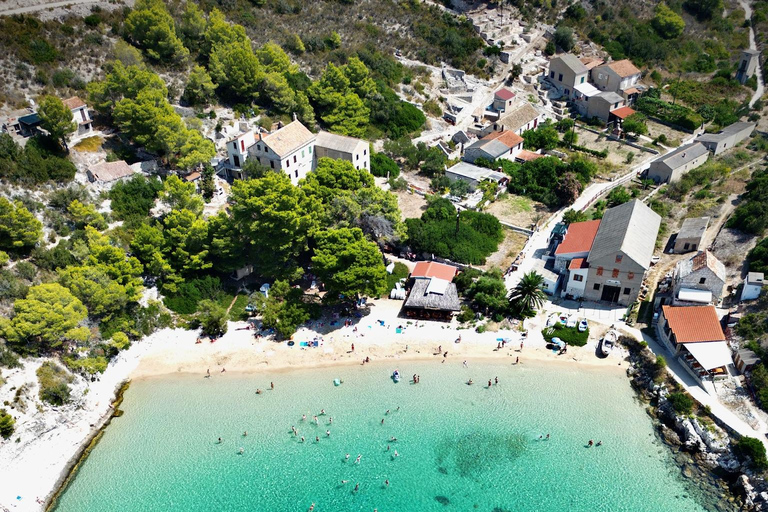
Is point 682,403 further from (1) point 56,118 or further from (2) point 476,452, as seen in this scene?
(1) point 56,118

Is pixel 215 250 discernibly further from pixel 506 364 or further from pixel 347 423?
pixel 506 364

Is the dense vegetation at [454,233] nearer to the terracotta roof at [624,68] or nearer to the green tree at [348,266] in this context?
the green tree at [348,266]

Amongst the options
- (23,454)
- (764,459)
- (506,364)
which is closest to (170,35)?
(23,454)

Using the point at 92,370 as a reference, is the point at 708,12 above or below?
above

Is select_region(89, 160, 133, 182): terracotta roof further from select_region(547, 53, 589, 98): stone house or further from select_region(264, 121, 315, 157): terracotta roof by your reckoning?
select_region(547, 53, 589, 98): stone house

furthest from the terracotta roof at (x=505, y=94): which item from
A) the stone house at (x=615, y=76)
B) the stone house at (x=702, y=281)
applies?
the stone house at (x=702, y=281)

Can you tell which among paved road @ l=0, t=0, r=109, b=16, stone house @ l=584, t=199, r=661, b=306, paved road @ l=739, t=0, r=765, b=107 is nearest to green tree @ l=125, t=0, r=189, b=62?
paved road @ l=0, t=0, r=109, b=16
